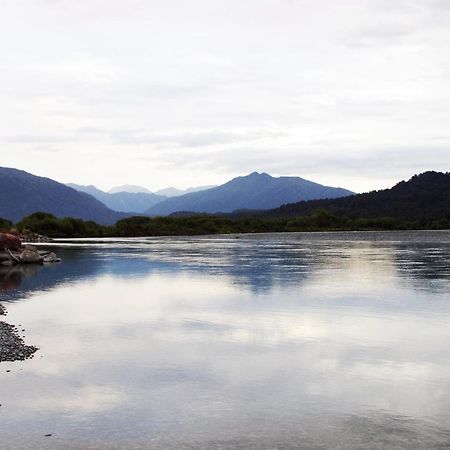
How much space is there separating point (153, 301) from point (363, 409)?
2174 centimetres

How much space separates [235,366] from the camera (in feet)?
62.7

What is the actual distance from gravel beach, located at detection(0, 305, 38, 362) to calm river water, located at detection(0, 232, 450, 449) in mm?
486

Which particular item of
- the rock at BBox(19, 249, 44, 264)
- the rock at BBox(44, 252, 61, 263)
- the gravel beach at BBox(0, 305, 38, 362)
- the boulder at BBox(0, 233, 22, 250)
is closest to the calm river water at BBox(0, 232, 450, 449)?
the gravel beach at BBox(0, 305, 38, 362)

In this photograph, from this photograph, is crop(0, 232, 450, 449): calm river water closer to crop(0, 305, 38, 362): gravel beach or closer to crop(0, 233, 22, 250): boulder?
crop(0, 305, 38, 362): gravel beach

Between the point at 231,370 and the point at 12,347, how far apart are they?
8219 millimetres

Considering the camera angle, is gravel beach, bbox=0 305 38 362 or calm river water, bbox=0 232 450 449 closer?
calm river water, bbox=0 232 450 449

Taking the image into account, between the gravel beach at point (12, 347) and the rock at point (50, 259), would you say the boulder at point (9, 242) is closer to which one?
the rock at point (50, 259)

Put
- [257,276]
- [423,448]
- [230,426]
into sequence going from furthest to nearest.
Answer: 1. [257,276]
2. [230,426]
3. [423,448]

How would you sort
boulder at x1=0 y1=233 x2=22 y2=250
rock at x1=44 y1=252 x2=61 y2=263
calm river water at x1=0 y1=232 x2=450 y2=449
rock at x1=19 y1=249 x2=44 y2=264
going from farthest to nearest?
1. rock at x1=44 y1=252 x2=61 y2=263
2. rock at x1=19 y1=249 x2=44 y2=264
3. boulder at x1=0 y1=233 x2=22 y2=250
4. calm river water at x1=0 y1=232 x2=450 y2=449

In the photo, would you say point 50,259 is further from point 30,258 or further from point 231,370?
point 231,370

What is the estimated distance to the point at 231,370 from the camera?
18.6 metres

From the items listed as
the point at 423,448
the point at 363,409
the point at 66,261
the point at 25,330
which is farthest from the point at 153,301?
the point at 66,261

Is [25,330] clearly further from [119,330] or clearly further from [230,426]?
[230,426]

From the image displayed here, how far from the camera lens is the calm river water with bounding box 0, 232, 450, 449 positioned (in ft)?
43.2
